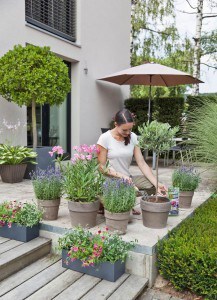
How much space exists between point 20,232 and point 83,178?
68 centimetres

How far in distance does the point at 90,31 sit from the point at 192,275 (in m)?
6.60

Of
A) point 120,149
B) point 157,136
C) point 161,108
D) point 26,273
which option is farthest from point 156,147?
point 161,108

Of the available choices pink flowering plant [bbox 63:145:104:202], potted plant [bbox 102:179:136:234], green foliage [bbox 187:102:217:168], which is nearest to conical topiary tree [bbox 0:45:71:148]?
green foliage [bbox 187:102:217:168]

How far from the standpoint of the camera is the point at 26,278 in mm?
2188

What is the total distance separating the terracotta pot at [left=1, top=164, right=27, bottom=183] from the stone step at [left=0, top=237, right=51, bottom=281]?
2.02 m

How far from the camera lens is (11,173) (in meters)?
4.50

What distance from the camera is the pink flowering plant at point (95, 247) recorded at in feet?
7.02

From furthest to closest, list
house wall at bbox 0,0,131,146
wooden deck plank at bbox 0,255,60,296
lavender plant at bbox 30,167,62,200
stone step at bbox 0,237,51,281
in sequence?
house wall at bbox 0,0,131,146, lavender plant at bbox 30,167,62,200, stone step at bbox 0,237,51,281, wooden deck plank at bbox 0,255,60,296

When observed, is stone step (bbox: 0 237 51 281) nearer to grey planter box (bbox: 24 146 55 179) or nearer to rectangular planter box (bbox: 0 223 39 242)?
rectangular planter box (bbox: 0 223 39 242)

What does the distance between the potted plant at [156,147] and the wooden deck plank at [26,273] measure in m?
0.82

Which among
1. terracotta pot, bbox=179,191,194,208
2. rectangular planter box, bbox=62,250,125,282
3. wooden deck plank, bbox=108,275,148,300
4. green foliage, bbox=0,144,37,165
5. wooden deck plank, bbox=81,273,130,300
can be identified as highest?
green foliage, bbox=0,144,37,165

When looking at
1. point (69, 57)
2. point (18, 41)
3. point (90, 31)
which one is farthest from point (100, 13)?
point (18, 41)

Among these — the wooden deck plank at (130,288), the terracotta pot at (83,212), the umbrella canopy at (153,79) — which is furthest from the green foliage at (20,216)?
the umbrella canopy at (153,79)

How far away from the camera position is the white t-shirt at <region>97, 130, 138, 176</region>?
115 inches
